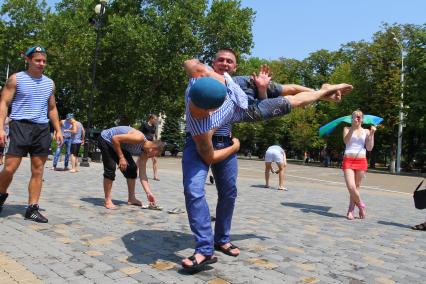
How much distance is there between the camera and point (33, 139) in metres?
5.70

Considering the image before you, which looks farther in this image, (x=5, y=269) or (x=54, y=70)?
(x=54, y=70)

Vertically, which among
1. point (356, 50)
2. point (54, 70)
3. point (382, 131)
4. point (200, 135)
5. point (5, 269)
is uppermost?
point (356, 50)

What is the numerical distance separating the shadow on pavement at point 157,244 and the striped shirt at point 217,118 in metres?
1.17

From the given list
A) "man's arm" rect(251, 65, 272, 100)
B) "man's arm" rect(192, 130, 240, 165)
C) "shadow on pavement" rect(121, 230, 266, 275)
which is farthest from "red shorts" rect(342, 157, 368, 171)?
"man's arm" rect(192, 130, 240, 165)

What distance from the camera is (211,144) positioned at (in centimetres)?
399

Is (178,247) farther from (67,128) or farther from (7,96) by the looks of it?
(67,128)

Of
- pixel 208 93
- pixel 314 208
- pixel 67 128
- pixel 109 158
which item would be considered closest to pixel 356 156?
pixel 314 208

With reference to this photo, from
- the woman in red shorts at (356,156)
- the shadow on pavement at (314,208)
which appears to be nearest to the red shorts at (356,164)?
the woman in red shorts at (356,156)

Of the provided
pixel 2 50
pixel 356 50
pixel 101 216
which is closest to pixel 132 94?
pixel 2 50

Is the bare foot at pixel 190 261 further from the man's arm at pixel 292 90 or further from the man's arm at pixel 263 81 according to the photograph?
the man's arm at pixel 292 90

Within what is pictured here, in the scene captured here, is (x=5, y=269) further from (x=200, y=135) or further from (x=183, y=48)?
(x=183, y=48)

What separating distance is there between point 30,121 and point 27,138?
21 cm

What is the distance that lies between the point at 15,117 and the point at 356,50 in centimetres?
5334

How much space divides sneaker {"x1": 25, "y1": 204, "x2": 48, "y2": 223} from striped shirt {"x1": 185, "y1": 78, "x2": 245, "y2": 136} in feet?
8.47
